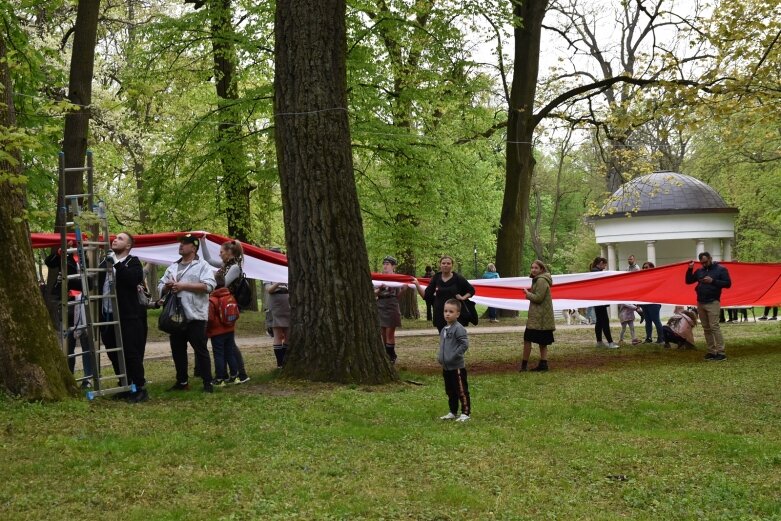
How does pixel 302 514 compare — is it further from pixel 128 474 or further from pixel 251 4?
pixel 251 4

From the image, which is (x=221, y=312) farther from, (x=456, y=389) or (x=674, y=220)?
(x=674, y=220)

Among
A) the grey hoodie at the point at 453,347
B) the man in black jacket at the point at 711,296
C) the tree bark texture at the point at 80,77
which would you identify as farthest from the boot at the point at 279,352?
the man in black jacket at the point at 711,296

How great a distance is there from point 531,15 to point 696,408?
1575 centimetres

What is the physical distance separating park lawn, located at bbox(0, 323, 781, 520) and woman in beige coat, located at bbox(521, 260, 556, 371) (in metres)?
1.85

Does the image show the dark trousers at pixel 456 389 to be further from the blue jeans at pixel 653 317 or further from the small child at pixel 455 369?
the blue jeans at pixel 653 317

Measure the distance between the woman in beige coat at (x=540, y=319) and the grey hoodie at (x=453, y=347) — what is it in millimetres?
4381

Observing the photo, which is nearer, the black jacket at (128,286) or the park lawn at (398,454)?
the park lawn at (398,454)

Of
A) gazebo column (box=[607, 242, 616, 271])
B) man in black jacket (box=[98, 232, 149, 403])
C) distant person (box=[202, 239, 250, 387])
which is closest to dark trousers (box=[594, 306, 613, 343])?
distant person (box=[202, 239, 250, 387])

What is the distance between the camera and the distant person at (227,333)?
34.4 ft

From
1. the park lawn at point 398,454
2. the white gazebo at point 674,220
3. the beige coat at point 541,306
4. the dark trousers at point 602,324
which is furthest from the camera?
the white gazebo at point 674,220

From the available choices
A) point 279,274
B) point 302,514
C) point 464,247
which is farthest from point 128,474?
point 464,247

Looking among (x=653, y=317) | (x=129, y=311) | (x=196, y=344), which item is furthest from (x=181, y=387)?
(x=653, y=317)

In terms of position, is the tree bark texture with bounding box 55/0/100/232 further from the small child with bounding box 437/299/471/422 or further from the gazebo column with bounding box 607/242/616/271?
the gazebo column with bounding box 607/242/616/271

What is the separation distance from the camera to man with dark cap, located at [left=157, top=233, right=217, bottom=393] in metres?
9.73
